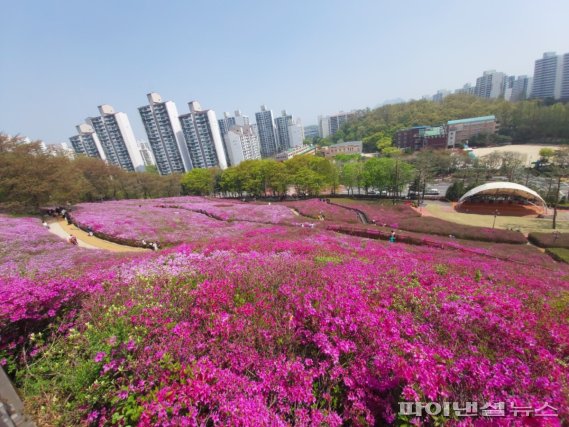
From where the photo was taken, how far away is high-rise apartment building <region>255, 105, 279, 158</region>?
576ft

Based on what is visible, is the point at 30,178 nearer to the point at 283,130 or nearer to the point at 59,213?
the point at 59,213

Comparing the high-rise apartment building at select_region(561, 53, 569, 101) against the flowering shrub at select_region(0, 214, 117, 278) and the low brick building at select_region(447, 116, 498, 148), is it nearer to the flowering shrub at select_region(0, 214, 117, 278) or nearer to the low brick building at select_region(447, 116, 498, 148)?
the low brick building at select_region(447, 116, 498, 148)

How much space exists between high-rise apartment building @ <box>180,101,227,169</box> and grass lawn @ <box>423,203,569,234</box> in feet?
314

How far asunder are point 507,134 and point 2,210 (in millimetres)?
153901

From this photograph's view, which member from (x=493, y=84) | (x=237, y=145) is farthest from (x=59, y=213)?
(x=493, y=84)

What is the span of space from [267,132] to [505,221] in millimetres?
166243

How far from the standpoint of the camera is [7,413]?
2998 millimetres

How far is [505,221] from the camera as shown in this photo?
1212 inches

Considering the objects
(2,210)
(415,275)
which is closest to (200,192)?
(2,210)

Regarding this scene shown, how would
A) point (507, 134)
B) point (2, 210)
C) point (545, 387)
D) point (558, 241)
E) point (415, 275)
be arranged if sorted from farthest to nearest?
point (507, 134), point (2, 210), point (558, 241), point (415, 275), point (545, 387)

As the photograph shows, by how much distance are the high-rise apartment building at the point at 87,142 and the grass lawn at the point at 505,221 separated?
5170 inches

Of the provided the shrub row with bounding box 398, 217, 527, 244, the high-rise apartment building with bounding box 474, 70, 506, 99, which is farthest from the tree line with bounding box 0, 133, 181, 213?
the high-rise apartment building with bounding box 474, 70, 506, 99

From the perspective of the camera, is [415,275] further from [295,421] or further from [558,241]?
[558,241]

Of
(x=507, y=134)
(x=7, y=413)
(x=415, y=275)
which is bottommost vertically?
(x=507, y=134)
